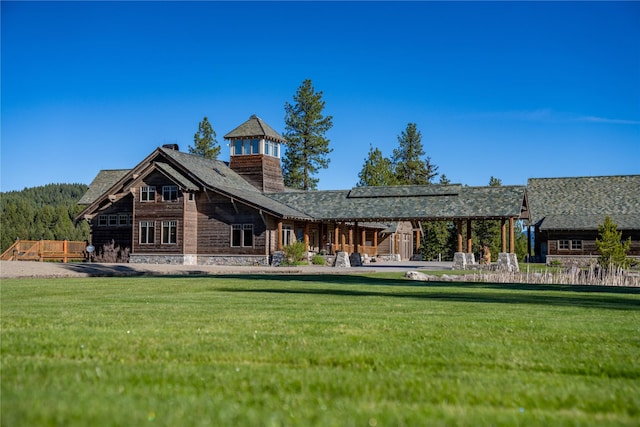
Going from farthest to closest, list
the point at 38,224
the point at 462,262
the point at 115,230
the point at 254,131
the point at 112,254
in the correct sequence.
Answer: the point at 38,224 < the point at 254,131 < the point at 115,230 < the point at 112,254 < the point at 462,262

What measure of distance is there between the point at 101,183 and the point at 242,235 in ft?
61.2

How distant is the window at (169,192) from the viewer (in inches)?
1785

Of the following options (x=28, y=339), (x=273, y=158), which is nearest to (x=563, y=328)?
(x=28, y=339)

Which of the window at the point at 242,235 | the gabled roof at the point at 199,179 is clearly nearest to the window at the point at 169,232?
the gabled roof at the point at 199,179

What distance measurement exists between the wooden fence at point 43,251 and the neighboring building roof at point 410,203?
1455 centimetres

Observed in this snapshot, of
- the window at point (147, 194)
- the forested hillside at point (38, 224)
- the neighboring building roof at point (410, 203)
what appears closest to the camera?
the neighboring building roof at point (410, 203)

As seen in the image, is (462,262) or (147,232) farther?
(147,232)

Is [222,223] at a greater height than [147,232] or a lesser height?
greater

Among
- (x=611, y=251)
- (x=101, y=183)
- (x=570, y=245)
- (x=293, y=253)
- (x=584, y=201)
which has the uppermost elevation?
(x=101, y=183)

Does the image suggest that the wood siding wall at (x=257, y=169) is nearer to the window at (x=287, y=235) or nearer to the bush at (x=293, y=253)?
the window at (x=287, y=235)

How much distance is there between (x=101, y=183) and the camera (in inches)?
2250

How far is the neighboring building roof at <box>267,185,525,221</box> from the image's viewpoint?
4131 centimetres

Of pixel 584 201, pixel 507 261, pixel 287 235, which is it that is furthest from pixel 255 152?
pixel 584 201

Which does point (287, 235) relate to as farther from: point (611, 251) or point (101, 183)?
point (611, 251)
